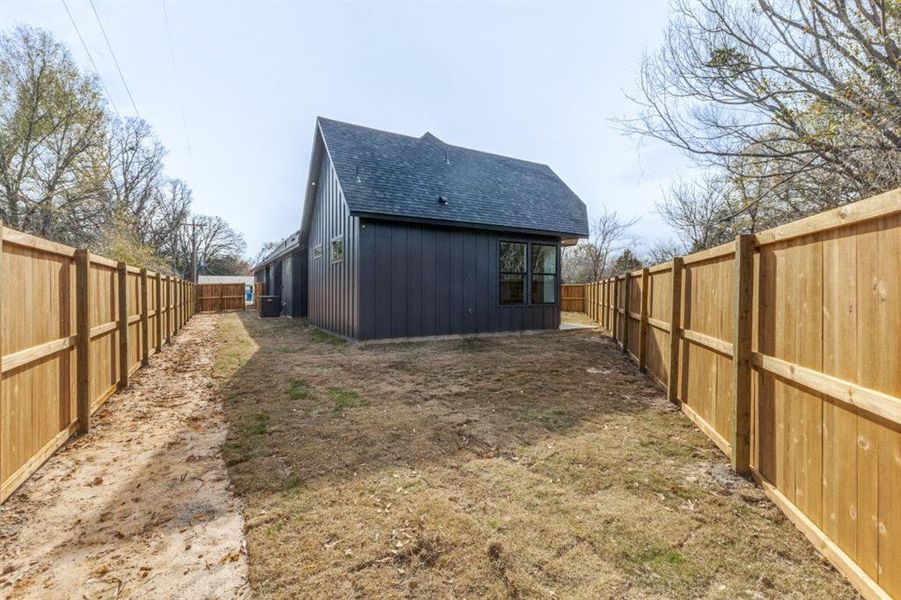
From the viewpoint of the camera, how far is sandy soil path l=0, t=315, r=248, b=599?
1.83 m

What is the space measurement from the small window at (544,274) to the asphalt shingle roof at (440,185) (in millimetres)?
634

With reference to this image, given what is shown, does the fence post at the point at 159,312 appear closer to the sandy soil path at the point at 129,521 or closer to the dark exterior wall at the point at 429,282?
the dark exterior wall at the point at 429,282

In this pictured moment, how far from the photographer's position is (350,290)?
30.0 feet

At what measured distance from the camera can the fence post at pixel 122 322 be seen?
16.4ft

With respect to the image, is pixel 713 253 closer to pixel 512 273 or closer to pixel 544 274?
pixel 512 273

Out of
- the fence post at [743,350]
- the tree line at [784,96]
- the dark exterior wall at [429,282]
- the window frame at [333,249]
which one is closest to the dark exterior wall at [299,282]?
the window frame at [333,249]

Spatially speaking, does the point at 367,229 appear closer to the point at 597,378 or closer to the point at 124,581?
the point at 597,378

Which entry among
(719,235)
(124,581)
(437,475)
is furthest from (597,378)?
(719,235)

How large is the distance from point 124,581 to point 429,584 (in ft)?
4.77

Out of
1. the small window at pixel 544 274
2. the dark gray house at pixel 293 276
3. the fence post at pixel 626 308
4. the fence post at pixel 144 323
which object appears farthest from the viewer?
the dark gray house at pixel 293 276

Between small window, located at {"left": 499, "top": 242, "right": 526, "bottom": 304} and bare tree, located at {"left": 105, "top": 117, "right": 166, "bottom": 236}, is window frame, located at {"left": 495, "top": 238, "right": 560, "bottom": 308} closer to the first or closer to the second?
small window, located at {"left": 499, "top": 242, "right": 526, "bottom": 304}

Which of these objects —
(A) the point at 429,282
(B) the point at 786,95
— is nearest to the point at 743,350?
(B) the point at 786,95

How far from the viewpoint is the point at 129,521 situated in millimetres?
2314

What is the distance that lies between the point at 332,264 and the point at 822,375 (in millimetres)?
10125
